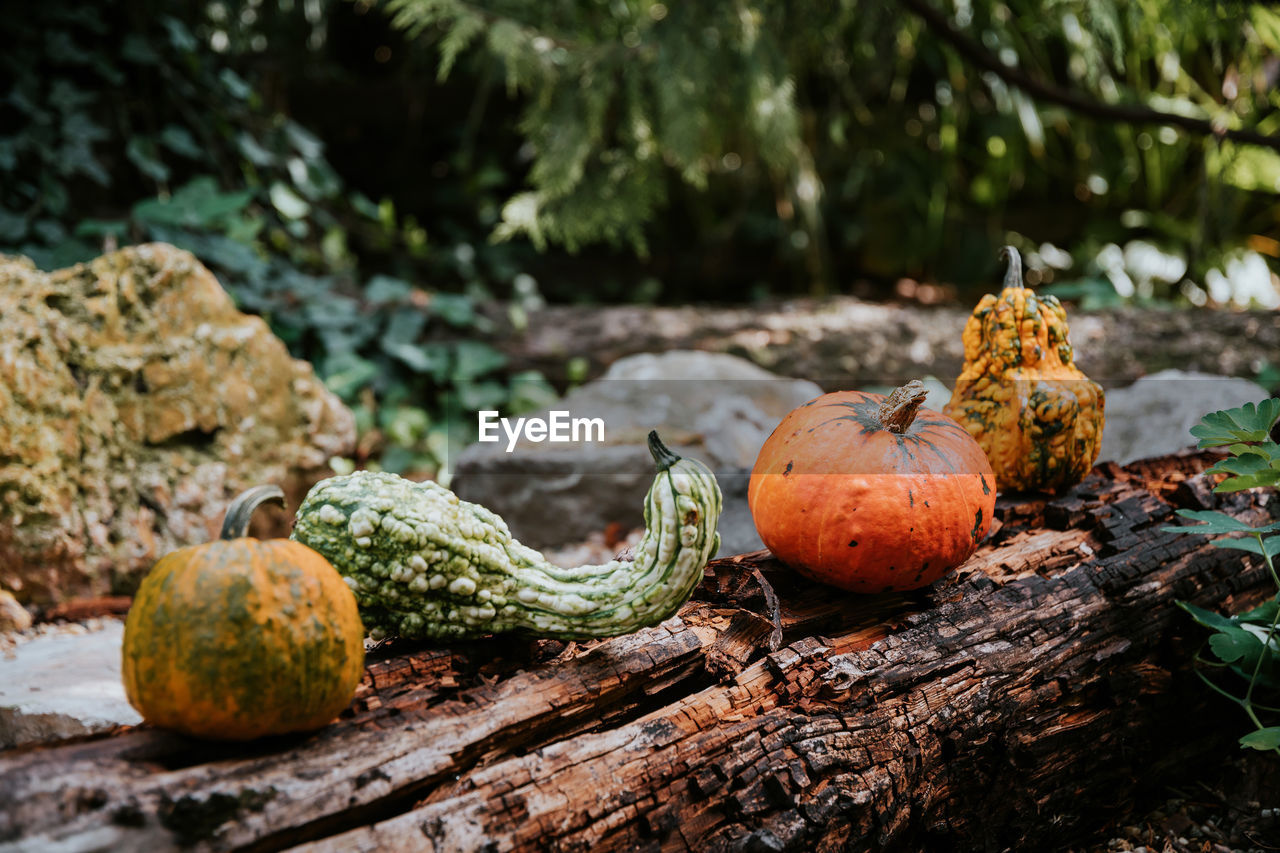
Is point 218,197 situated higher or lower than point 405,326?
higher

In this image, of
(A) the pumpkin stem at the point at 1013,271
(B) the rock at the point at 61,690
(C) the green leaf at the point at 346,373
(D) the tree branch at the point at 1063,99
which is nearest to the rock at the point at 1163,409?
(A) the pumpkin stem at the point at 1013,271

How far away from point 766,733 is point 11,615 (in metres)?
2.67

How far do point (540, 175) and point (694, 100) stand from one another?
87 centimetres

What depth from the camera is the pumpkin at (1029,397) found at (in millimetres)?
2039

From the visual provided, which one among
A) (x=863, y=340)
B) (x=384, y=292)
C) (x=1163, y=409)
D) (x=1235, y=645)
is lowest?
(x=1235, y=645)

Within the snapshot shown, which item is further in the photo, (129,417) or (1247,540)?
(129,417)

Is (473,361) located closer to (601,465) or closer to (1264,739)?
(601,465)

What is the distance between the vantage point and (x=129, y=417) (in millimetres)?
3178

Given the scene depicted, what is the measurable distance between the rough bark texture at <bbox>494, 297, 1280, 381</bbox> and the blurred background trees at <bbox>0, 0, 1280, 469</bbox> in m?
0.41

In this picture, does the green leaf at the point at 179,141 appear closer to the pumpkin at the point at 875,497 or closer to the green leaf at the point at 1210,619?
the pumpkin at the point at 875,497

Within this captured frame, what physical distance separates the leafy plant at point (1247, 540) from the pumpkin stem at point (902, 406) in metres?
0.51

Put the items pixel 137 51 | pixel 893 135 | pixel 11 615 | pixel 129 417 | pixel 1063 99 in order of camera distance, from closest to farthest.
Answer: pixel 11 615, pixel 129 417, pixel 137 51, pixel 1063 99, pixel 893 135

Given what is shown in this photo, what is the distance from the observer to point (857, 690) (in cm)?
151

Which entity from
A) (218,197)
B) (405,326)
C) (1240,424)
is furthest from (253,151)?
(1240,424)
